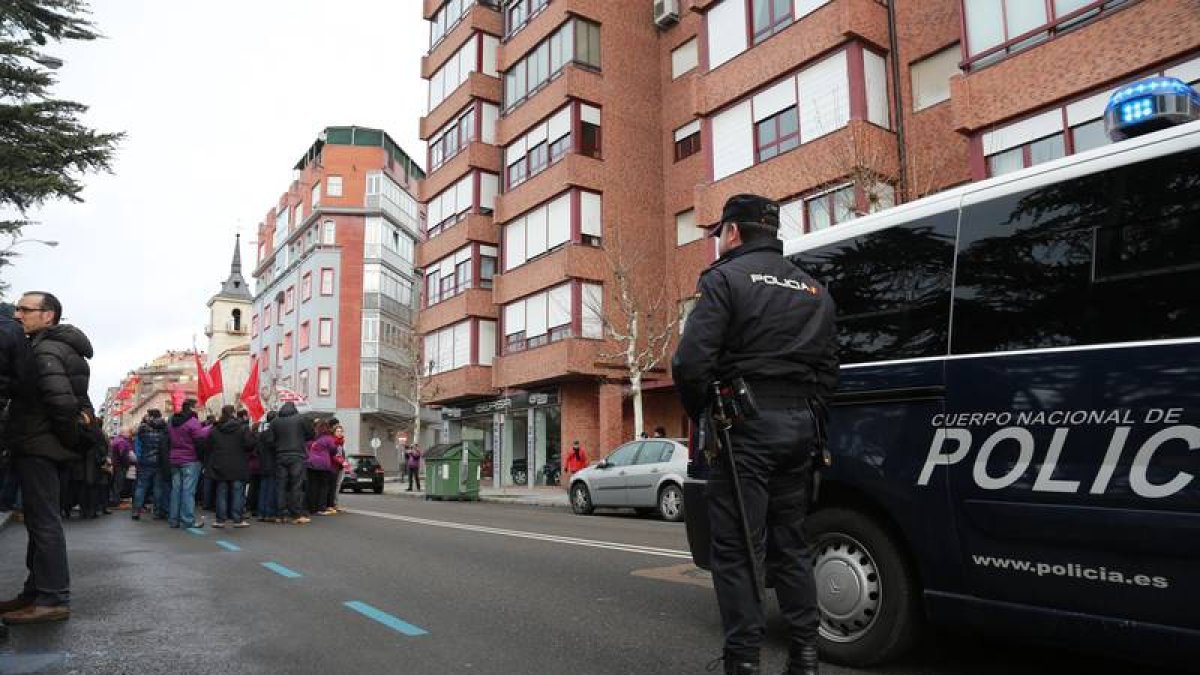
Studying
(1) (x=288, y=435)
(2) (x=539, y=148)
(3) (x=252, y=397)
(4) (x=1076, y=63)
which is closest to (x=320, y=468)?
(1) (x=288, y=435)

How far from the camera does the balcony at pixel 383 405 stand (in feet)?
192

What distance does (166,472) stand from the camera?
48.3 ft

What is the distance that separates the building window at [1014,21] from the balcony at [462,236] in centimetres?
1989

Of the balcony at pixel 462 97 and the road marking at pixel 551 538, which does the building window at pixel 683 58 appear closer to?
the balcony at pixel 462 97

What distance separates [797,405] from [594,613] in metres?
2.78

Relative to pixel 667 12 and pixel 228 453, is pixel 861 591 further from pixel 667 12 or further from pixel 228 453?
pixel 667 12

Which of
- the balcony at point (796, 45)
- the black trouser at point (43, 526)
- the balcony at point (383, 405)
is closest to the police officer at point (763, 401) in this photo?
the black trouser at point (43, 526)

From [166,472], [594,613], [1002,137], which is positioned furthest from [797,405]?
[1002,137]

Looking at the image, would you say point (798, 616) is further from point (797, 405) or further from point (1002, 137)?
point (1002, 137)

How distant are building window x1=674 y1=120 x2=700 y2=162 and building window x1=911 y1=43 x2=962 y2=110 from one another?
9.37m

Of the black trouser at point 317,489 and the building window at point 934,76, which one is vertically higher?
the building window at point 934,76

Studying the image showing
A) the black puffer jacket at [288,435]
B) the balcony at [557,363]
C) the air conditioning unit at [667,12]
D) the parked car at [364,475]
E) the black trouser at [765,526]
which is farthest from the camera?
the air conditioning unit at [667,12]

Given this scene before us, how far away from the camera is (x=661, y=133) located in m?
31.1

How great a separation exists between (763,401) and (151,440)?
14483mm
